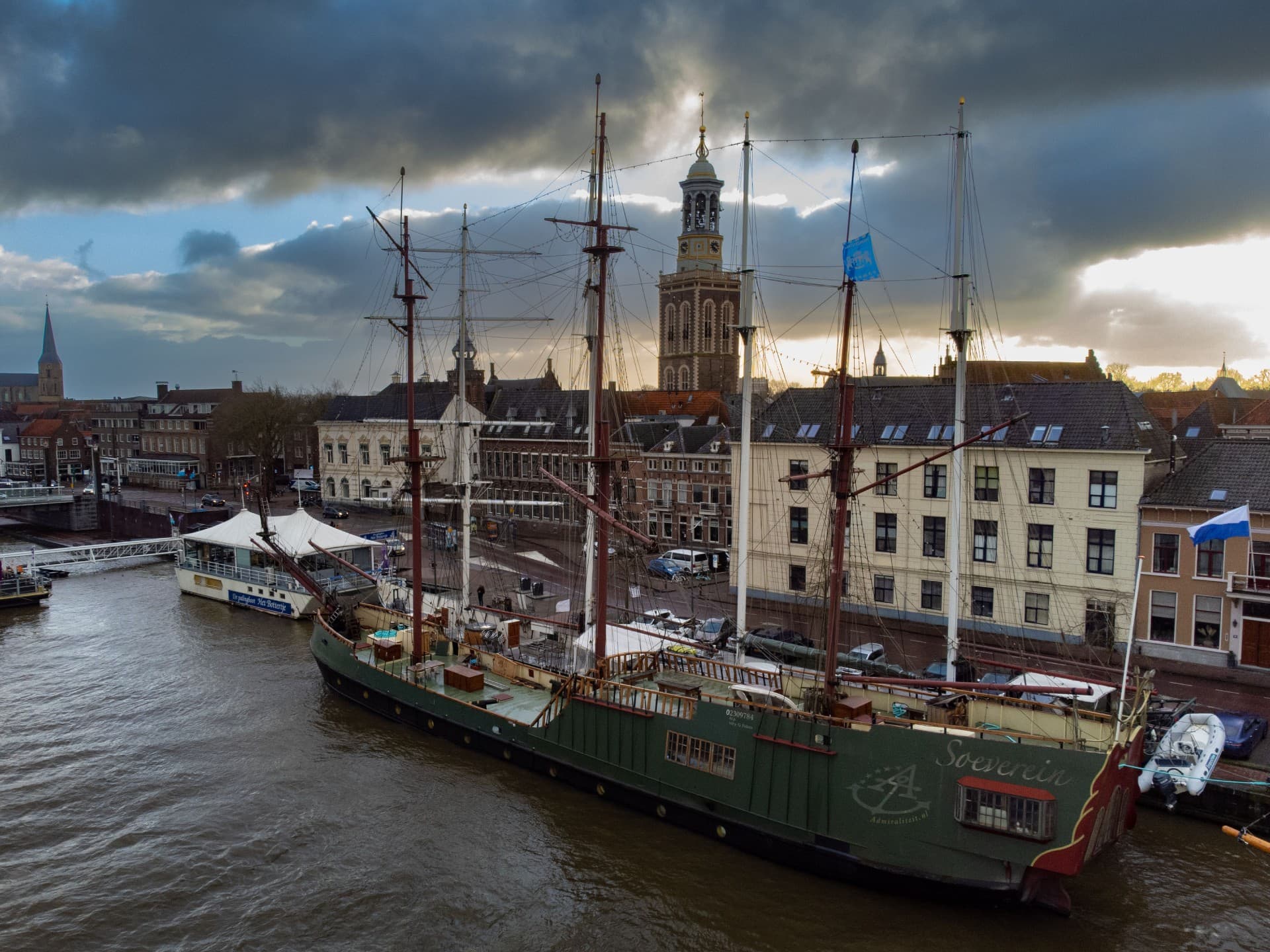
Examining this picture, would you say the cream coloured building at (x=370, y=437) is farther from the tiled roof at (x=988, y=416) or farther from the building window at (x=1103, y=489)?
the building window at (x=1103, y=489)

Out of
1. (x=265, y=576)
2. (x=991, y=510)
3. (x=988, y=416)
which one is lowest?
(x=265, y=576)

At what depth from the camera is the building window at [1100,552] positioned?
102ft

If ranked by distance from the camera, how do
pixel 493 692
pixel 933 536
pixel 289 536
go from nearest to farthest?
pixel 493 692, pixel 933 536, pixel 289 536

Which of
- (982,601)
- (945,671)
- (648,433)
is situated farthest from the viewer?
(648,433)

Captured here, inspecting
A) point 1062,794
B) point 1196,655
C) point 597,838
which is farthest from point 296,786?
point 1196,655

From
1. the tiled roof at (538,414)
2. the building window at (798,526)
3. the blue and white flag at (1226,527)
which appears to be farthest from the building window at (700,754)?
the tiled roof at (538,414)

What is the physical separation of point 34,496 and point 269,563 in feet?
124

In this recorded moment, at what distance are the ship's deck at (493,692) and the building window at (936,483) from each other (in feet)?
61.4

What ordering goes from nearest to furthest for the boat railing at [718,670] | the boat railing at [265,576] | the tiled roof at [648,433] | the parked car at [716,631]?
1. the boat railing at [718,670]
2. the parked car at [716,631]
3. the boat railing at [265,576]
4. the tiled roof at [648,433]

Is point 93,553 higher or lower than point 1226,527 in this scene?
lower

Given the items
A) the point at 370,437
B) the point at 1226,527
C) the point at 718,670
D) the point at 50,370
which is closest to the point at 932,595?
the point at 718,670

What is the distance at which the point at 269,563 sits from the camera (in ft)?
142

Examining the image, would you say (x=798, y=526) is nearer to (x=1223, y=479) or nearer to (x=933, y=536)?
(x=933, y=536)

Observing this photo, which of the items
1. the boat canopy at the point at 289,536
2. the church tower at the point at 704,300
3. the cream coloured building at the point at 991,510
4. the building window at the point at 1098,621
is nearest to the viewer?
the building window at the point at 1098,621
